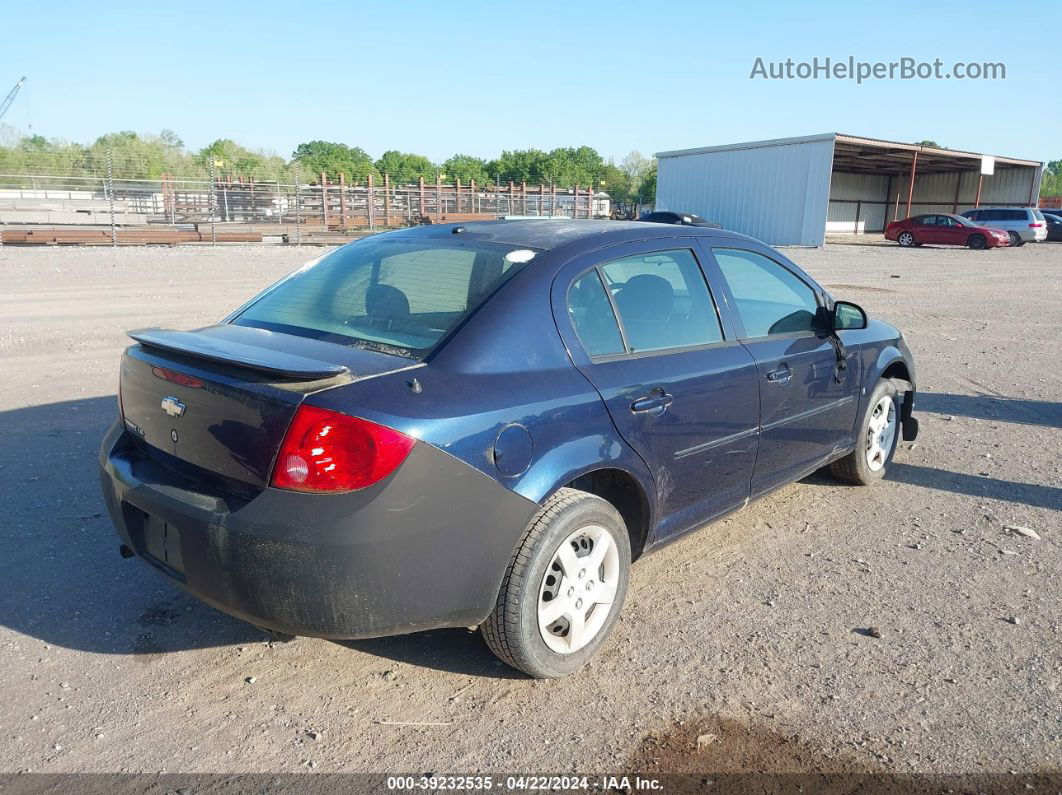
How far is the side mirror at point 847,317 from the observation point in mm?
4402

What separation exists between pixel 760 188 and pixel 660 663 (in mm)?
36626

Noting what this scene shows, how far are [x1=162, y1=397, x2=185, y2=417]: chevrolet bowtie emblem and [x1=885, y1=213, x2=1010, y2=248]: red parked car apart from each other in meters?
34.0

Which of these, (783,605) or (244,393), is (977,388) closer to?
(783,605)

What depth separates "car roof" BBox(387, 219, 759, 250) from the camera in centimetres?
343

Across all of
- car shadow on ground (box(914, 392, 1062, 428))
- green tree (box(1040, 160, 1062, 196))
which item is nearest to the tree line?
car shadow on ground (box(914, 392, 1062, 428))

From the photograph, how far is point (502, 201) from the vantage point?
44781 millimetres

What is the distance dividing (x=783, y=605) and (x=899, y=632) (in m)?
0.47

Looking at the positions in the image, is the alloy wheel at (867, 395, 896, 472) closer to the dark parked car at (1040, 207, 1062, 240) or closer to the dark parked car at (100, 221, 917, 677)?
the dark parked car at (100, 221, 917, 677)

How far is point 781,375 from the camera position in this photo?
13.0 feet

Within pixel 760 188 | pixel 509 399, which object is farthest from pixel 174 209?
pixel 509 399

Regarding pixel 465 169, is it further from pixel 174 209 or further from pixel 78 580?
pixel 78 580

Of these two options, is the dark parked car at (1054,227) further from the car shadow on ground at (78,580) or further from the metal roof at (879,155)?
the car shadow on ground at (78,580)

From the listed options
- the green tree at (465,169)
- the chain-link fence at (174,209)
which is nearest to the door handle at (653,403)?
the chain-link fence at (174,209)

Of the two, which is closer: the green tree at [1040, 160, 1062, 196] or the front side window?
the front side window
